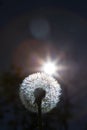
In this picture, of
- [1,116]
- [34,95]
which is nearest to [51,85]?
[34,95]

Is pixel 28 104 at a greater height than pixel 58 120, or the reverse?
pixel 58 120

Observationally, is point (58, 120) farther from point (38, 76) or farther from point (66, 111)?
point (38, 76)

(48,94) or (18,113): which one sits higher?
(18,113)

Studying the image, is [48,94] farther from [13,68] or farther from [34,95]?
[13,68]

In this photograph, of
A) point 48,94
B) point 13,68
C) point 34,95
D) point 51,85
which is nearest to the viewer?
point 34,95

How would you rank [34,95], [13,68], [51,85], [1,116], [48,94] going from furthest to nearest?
1. [13,68]
2. [1,116]
3. [51,85]
4. [48,94]
5. [34,95]

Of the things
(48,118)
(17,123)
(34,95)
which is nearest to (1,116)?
(17,123)

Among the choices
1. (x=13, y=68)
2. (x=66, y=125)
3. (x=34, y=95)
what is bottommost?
(x=34, y=95)

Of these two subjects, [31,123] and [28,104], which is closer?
[28,104]

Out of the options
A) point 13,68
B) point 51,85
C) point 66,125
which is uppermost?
point 13,68
